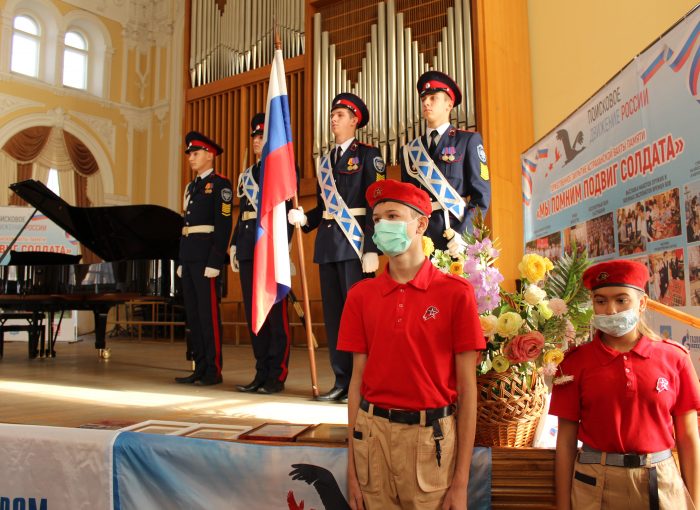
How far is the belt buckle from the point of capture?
1229mm

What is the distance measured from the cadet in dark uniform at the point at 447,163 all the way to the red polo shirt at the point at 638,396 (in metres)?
1.17

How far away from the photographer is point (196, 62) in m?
8.15

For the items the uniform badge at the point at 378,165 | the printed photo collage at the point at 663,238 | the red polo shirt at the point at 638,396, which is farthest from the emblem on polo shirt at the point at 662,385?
the uniform badge at the point at 378,165

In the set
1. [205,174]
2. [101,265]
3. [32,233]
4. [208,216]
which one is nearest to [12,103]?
[32,233]

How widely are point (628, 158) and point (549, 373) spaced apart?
4.14ft

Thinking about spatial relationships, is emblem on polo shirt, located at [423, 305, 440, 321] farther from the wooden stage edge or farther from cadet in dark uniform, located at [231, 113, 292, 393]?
cadet in dark uniform, located at [231, 113, 292, 393]

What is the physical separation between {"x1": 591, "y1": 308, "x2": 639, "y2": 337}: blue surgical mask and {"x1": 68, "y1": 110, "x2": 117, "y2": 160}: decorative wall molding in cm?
965

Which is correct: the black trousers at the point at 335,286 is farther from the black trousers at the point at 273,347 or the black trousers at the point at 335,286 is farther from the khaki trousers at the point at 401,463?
the khaki trousers at the point at 401,463

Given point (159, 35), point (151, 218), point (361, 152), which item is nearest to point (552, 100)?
point (361, 152)

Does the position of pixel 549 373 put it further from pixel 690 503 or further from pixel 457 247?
pixel 457 247

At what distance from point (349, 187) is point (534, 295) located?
4.96 ft

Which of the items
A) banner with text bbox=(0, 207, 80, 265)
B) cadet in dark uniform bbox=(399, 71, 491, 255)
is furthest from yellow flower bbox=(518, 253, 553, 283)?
banner with text bbox=(0, 207, 80, 265)

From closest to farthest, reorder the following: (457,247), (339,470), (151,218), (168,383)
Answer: (339,470) → (457,247) → (168,383) → (151,218)

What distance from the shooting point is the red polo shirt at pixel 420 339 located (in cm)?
131
